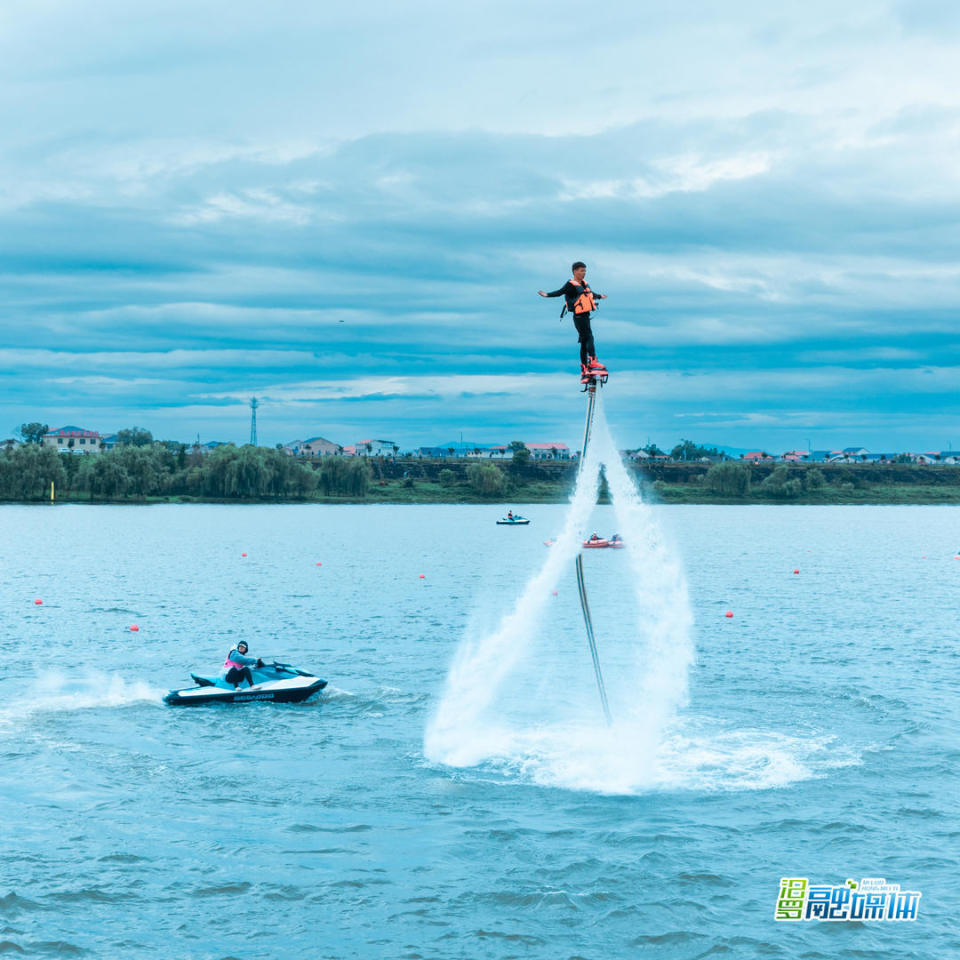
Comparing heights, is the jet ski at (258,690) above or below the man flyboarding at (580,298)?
below

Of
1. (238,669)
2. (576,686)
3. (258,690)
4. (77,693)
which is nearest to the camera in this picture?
(258,690)

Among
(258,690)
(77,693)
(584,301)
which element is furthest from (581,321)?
(77,693)

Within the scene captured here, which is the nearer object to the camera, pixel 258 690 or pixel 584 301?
pixel 584 301

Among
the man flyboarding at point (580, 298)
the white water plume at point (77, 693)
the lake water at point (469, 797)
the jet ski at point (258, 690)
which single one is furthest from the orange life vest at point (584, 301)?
the white water plume at point (77, 693)

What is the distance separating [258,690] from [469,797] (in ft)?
56.6

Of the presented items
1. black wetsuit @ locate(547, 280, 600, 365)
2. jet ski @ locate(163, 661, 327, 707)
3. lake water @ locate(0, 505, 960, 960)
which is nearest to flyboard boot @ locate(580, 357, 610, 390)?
black wetsuit @ locate(547, 280, 600, 365)

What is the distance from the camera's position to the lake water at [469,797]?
2784 cm

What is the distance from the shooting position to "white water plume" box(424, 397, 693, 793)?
34594 mm

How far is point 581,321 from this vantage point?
82.1 ft

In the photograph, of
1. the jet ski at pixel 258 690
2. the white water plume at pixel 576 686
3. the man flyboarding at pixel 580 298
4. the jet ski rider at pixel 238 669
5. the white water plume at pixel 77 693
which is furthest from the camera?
the jet ski rider at pixel 238 669

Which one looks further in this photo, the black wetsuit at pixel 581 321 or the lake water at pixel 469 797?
the lake water at pixel 469 797

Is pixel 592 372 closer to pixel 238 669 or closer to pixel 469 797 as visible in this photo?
pixel 469 797

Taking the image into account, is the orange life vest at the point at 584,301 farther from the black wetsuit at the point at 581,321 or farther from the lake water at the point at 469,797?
the lake water at the point at 469,797

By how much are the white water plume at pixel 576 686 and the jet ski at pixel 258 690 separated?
6634mm
